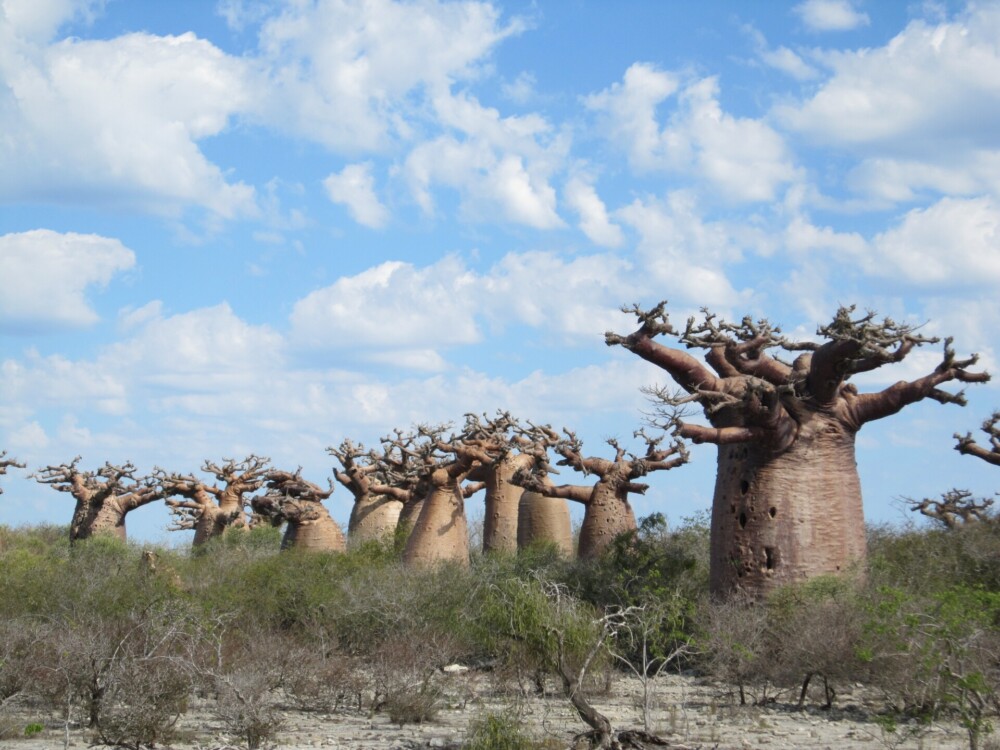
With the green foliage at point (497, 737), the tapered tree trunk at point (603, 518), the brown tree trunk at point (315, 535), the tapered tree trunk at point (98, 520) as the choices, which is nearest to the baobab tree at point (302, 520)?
the brown tree trunk at point (315, 535)

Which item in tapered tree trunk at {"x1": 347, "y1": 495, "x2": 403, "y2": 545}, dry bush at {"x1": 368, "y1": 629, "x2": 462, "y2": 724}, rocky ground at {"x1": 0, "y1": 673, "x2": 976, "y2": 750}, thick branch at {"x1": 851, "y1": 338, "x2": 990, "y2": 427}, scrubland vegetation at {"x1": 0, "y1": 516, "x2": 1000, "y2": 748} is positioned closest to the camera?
rocky ground at {"x1": 0, "y1": 673, "x2": 976, "y2": 750}

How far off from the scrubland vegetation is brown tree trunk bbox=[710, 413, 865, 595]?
0.33m

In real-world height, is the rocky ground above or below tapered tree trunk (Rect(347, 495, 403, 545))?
below

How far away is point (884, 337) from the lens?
11.7m

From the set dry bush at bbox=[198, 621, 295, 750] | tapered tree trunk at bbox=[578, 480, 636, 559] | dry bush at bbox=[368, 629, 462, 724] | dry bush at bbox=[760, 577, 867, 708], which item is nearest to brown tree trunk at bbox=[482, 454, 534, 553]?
tapered tree trunk at bbox=[578, 480, 636, 559]

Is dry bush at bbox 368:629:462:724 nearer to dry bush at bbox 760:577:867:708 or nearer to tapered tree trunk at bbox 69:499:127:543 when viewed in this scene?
dry bush at bbox 760:577:867:708

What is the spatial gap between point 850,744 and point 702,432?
12.8 ft

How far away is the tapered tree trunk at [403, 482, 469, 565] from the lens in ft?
58.9

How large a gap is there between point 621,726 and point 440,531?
373 inches

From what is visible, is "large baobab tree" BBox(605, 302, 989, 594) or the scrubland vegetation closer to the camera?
the scrubland vegetation

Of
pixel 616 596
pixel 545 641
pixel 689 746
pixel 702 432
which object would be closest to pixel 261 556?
pixel 616 596

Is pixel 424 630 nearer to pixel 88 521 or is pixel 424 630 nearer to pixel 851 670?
pixel 851 670

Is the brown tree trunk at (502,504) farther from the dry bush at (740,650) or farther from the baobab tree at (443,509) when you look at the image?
the dry bush at (740,650)

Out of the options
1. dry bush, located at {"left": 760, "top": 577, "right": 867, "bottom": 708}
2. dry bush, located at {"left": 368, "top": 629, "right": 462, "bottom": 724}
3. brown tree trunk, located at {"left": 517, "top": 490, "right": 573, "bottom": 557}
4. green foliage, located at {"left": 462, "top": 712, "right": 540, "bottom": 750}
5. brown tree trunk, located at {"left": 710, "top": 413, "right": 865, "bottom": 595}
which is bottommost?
green foliage, located at {"left": 462, "top": 712, "right": 540, "bottom": 750}
